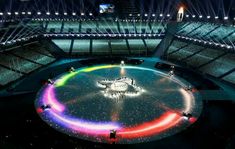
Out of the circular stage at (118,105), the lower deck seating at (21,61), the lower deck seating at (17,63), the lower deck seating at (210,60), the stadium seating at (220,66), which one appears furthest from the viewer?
the lower deck seating at (210,60)

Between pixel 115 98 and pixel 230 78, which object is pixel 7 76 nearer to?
pixel 115 98

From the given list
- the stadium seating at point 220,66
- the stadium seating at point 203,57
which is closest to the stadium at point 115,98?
the stadium seating at point 220,66

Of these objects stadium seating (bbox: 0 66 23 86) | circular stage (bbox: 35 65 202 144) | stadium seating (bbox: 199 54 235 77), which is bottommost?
circular stage (bbox: 35 65 202 144)

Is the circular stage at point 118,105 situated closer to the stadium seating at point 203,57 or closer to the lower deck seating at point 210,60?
the lower deck seating at point 210,60

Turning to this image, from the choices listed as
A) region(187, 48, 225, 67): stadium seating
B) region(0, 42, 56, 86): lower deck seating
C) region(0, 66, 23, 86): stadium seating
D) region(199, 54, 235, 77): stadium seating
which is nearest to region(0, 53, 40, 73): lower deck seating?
region(0, 42, 56, 86): lower deck seating

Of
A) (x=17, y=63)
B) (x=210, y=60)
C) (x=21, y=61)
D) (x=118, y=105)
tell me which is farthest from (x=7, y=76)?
(x=210, y=60)

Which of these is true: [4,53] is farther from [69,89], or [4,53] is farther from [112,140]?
[112,140]

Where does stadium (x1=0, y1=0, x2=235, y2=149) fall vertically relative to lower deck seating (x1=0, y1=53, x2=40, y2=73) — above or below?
below

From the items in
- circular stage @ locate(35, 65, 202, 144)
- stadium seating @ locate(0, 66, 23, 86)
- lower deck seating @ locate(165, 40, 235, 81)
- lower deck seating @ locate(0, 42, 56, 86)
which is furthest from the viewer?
lower deck seating @ locate(165, 40, 235, 81)

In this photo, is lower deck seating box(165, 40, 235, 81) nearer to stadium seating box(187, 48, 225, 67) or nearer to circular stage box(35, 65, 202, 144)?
stadium seating box(187, 48, 225, 67)
